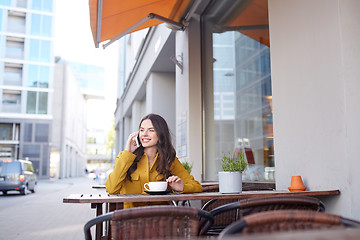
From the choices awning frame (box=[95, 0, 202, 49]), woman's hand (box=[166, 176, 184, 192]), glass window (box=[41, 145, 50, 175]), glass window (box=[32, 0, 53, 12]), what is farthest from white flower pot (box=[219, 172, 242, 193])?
glass window (box=[32, 0, 53, 12])

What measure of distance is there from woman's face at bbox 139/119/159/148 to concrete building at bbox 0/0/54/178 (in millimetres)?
37610

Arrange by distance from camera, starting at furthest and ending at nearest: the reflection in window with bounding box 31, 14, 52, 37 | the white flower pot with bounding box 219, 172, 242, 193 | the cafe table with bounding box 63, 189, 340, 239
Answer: the reflection in window with bounding box 31, 14, 52, 37
the white flower pot with bounding box 219, 172, 242, 193
the cafe table with bounding box 63, 189, 340, 239

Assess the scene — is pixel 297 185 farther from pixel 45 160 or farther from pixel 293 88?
pixel 45 160

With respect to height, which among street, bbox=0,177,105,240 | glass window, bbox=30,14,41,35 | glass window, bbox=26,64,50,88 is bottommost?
street, bbox=0,177,105,240

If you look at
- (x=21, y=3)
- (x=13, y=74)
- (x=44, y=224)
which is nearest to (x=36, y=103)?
(x=13, y=74)

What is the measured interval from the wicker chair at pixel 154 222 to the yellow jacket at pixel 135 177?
4.17 feet

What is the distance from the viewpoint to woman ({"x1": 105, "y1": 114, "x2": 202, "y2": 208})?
287 centimetres

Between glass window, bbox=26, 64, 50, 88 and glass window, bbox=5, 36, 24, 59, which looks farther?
glass window, bbox=26, 64, 50, 88

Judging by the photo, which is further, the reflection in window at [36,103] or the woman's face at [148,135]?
the reflection in window at [36,103]

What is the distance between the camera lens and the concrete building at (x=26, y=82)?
38.1 metres

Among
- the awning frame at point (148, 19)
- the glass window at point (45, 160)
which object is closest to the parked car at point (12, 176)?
the awning frame at point (148, 19)

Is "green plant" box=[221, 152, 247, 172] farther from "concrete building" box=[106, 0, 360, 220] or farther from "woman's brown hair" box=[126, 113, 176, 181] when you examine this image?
"concrete building" box=[106, 0, 360, 220]

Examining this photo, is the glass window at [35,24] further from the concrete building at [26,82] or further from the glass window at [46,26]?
the glass window at [46,26]

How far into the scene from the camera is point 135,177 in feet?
9.73
